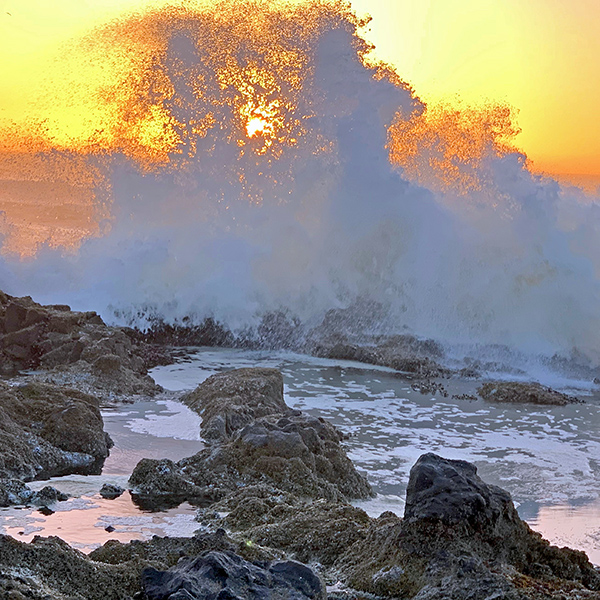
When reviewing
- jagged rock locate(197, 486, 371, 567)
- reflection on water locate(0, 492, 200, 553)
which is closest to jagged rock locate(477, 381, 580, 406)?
jagged rock locate(197, 486, 371, 567)

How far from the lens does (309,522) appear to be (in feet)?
13.3

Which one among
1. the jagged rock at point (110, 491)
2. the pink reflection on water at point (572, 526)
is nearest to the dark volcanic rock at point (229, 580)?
the jagged rock at point (110, 491)

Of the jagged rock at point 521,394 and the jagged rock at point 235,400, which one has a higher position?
the jagged rock at point 521,394

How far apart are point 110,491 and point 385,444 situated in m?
2.76

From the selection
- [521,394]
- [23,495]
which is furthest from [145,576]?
[521,394]

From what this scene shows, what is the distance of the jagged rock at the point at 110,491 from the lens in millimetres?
4785

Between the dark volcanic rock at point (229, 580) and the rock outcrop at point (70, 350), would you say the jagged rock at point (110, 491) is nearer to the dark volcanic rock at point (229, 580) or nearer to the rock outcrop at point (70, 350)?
the dark volcanic rock at point (229, 580)

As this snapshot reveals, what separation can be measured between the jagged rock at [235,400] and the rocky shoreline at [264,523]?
0.7 inches

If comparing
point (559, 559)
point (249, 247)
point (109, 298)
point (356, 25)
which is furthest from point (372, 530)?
point (356, 25)

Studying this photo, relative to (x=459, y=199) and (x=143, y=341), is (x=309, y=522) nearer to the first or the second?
(x=143, y=341)

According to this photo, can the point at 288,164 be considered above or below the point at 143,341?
above

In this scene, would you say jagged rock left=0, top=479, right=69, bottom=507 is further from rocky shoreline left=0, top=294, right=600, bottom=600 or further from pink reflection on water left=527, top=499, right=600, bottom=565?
pink reflection on water left=527, top=499, right=600, bottom=565

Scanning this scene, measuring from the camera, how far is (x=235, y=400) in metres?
7.30

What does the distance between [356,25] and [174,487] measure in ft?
43.0
